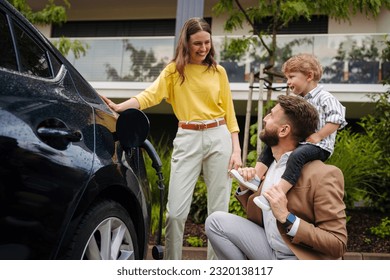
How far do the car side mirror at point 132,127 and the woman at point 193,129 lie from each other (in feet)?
3.13

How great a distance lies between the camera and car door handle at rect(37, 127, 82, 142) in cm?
170

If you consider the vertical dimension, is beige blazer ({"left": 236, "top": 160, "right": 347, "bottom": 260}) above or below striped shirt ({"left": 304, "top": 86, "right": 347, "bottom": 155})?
below

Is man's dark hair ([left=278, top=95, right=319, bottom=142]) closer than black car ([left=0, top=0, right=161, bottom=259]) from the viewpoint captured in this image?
No

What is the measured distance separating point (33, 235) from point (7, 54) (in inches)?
25.0

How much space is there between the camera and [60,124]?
1797 millimetres

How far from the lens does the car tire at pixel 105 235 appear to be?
1.82 metres

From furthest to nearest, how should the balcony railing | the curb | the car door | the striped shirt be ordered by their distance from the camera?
the balcony railing < the curb < the striped shirt < the car door

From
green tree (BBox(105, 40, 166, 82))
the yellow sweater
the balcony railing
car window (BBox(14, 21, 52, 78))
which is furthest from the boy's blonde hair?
green tree (BBox(105, 40, 166, 82))

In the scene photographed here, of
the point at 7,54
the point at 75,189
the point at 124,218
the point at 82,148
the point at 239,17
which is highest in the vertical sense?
the point at 239,17

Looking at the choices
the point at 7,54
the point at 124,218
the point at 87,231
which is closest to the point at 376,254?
the point at 124,218

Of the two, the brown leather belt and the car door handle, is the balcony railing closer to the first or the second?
the brown leather belt

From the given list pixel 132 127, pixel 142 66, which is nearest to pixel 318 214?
pixel 132 127

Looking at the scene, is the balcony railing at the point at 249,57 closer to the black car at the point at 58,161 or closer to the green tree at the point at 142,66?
the green tree at the point at 142,66

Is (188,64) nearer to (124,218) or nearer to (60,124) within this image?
(124,218)
